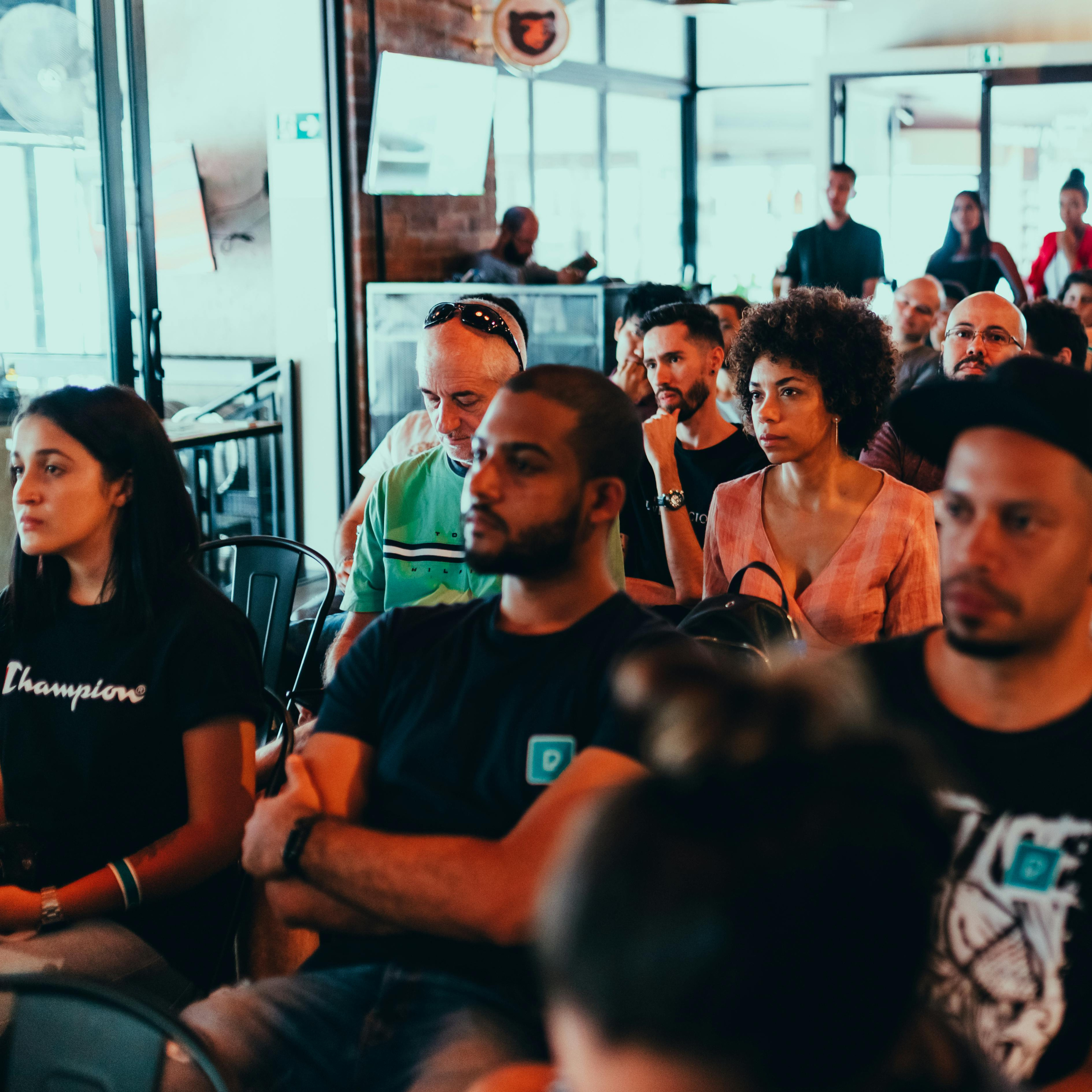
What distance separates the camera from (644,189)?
916cm

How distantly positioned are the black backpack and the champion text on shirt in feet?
2.53

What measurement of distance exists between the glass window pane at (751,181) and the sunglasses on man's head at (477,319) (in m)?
7.22

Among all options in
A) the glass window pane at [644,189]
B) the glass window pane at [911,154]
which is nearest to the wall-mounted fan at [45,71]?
the glass window pane at [644,189]

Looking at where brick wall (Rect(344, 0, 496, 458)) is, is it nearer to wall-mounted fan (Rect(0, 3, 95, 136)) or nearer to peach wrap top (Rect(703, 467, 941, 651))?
wall-mounted fan (Rect(0, 3, 95, 136))

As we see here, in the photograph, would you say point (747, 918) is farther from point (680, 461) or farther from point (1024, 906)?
point (680, 461)

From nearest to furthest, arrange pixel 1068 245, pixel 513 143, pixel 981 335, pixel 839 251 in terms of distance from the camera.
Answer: pixel 981 335
pixel 839 251
pixel 1068 245
pixel 513 143

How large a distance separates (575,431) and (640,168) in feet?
26.2

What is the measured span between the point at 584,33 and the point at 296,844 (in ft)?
25.2

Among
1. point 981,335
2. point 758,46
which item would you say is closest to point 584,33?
point 758,46

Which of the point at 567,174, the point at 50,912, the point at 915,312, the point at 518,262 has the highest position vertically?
the point at 567,174

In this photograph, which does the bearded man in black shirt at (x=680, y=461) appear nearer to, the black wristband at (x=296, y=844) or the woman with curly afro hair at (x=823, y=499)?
the woman with curly afro hair at (x=823, y=499)

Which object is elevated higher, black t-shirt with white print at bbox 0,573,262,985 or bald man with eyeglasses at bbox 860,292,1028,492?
bald man with eyeglasses at bbox 860,292,1028,492

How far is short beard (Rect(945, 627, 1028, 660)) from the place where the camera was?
1.12 m

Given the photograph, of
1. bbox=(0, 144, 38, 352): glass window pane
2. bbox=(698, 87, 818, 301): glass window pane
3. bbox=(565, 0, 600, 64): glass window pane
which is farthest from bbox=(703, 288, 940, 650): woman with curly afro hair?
bbox=(698, 87, 818, 301): glass window pane
